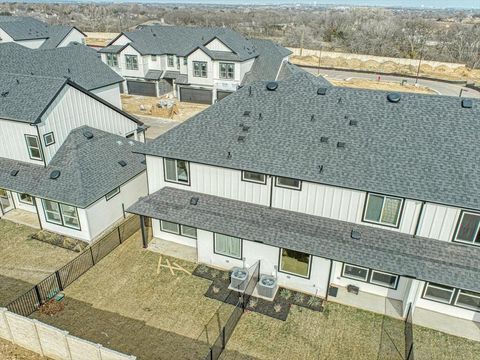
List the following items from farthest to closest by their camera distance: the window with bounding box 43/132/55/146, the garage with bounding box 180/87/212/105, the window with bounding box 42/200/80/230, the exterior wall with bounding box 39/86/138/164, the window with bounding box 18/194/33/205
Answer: the garage with bounding box 180/87/212/105 → the window with bounding box 18/194/33/205 → the exterior wall with bounding box 39/86/138/164 → the window with bounding box 43/132/55/146 → the window with bounding box 42/200/80/230

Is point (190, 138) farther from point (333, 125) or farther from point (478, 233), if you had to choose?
point (478, 233)

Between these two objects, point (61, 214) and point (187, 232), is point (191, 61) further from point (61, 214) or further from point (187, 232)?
point (187, 232)

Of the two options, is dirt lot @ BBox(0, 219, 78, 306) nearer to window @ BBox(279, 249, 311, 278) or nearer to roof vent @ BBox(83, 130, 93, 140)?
roof vent @ BBox(83, 130, 93, 140)

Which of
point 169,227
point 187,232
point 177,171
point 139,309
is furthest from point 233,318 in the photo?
point 177,171

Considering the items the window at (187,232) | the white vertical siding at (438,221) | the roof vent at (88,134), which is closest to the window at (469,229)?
the white vertical siding at (438,221)

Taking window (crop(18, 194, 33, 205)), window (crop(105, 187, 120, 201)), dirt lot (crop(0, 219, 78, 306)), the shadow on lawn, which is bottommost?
dirt lot (crop(0, 219, 78, 306))

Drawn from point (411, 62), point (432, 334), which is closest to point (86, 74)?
point (432, 334)

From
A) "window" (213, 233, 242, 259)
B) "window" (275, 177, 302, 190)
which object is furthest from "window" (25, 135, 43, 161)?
"window" (275, 177, 302, 190)

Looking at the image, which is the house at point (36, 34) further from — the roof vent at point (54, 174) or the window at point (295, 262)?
the window at point (295, 262)
